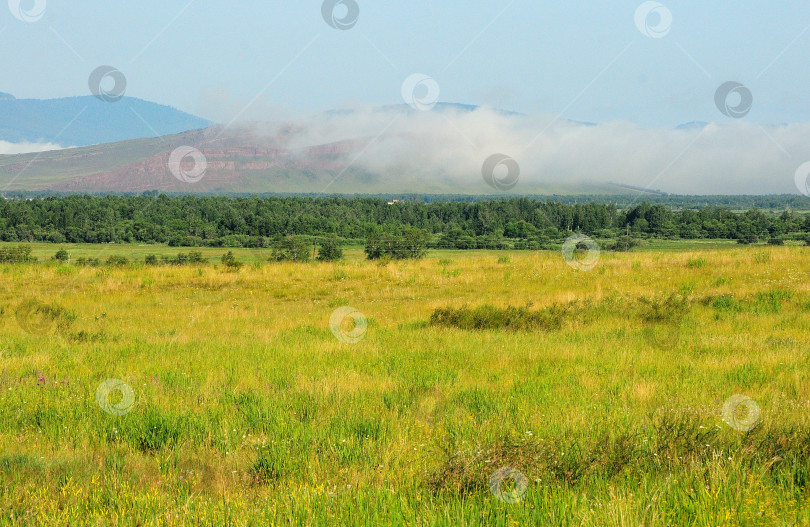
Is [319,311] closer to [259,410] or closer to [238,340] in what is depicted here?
[238,340]

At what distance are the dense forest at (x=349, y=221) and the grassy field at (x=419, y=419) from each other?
76882 mm

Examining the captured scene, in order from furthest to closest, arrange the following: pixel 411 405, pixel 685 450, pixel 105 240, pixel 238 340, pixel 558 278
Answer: pixel 105 240 < pixel 558 278 < pixel 238 340 < pixel 411 405 < pixel 685 450

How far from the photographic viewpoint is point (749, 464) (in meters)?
4.31

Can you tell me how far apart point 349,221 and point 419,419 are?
417ft

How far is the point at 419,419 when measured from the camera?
5871mm

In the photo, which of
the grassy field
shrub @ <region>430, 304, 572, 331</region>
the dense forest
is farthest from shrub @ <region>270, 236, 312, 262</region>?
shrub @ <region>430, 304, 572, 331</region>

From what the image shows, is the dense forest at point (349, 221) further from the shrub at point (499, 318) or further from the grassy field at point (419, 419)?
the grassy field at point (419, 419)

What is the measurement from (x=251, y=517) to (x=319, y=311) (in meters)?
14.0

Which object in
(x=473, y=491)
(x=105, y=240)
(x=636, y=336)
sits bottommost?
(x=473, y=491)

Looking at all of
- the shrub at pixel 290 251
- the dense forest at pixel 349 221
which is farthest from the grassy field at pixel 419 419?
the dense forest at pixel 349 221

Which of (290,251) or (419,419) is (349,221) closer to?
(290,251)

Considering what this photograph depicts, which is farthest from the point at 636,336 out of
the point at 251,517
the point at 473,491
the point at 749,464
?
the point at 251,517

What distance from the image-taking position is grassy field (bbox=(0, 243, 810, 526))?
370 cm

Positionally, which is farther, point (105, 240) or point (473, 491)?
point (105, 240)
